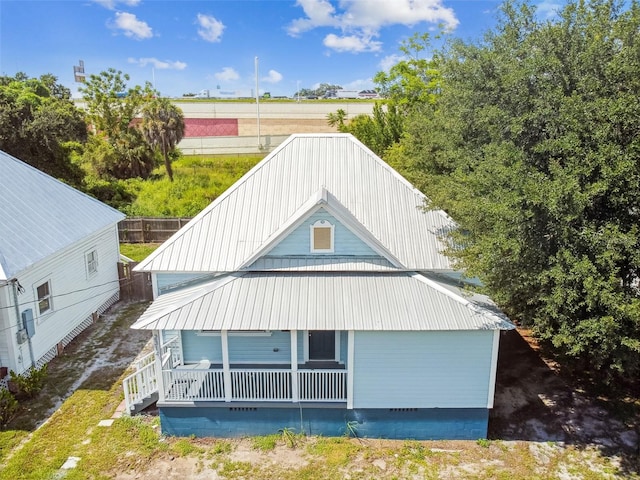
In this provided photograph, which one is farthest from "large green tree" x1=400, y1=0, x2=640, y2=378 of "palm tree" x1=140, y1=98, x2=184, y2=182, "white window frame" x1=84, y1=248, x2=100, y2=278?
"palm tree" x1=140, y1=98, x2=184, y2=182

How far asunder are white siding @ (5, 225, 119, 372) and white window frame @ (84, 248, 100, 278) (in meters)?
0.10

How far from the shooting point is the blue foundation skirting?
11250 mm

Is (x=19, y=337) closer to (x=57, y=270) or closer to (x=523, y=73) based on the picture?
(x=57, y=270)

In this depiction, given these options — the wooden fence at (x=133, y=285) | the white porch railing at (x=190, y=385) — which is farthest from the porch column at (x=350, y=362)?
the wooden fence at (x=133, y=285)

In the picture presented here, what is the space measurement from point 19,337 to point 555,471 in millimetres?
14062

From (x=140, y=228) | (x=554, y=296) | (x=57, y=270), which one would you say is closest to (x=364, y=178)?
(x=554, y=296)

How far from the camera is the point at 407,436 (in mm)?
11367

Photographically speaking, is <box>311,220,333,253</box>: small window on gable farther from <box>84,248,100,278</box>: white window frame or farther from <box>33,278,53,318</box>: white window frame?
<box>84,248,100,278</box>: white window frame

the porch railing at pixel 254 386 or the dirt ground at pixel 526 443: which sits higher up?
the porch railing at pixel 254 386

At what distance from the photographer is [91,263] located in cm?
1798

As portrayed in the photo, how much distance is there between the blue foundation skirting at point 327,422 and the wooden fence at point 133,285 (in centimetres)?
952

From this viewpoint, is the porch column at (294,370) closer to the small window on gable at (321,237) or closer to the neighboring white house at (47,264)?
the small window on gable at (321,237)

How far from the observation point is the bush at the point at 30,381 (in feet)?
41.6

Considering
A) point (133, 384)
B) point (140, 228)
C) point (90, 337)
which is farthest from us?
point (140, 228)
